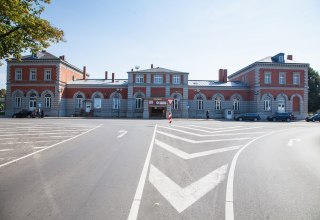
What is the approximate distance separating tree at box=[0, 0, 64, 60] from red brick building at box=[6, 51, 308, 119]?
31.1m

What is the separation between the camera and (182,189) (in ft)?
Result: 19.0

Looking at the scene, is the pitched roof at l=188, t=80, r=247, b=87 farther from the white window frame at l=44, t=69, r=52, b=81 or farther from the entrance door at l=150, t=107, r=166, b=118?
the white window frame at l=44, t=69, r=52, b=81

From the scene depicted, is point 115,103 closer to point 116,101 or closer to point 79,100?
point 116,101

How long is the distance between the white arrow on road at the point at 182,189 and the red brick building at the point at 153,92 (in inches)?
1500

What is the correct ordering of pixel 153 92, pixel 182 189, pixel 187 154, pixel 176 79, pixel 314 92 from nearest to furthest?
pixel 182 189
pixel 187 154
pixel 153 92
pixel 176 79
pixel 314 92

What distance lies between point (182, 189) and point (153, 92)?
42.1m

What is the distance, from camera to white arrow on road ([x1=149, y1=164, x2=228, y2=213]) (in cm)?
507

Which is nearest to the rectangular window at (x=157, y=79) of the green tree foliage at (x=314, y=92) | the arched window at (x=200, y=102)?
the arched window at (x=200, y=102)

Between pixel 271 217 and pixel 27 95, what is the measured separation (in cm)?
4904

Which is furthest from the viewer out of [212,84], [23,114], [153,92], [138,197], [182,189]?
[212,84]

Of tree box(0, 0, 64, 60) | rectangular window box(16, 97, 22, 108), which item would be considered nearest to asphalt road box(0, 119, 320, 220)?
tree box(0, 0, 64, 60)

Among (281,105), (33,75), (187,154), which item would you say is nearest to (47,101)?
(33,75)

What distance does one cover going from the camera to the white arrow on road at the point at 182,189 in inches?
199

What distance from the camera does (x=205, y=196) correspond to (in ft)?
17.5
